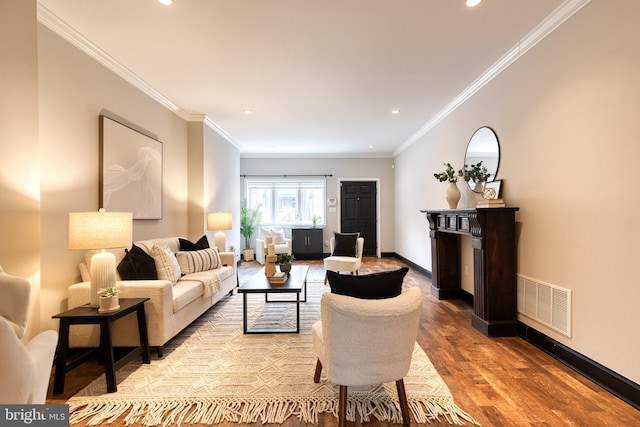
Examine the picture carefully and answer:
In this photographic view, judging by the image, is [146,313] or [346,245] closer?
[146,313]

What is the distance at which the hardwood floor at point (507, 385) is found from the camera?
1.72m

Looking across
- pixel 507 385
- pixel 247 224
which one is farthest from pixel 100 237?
pixel 247 224

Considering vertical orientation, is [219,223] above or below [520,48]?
below

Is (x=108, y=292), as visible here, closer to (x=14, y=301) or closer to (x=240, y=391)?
(x=14, y=301)

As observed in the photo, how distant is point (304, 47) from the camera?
2764 millimetres

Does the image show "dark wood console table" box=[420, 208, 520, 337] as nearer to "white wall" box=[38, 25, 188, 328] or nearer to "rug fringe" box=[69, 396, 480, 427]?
"rug fringe" box=[69, 396, 480, 427]

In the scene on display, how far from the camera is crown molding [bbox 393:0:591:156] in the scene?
7.38ft

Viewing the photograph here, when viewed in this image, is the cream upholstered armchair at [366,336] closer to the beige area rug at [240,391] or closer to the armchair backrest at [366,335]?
the armchair backrest at [366,335]

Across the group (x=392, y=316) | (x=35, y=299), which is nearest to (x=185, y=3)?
(x=35, y=299)

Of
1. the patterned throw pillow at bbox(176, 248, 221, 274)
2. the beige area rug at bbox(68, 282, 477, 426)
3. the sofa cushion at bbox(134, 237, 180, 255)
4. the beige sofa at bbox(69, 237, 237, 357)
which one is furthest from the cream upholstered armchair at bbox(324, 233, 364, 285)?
the beige sofa at bbox(69, 237, 237, 357)

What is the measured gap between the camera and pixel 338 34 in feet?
8.40

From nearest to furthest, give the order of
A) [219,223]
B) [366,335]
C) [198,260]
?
Result: [366,335] < [198,260] < [219,223]

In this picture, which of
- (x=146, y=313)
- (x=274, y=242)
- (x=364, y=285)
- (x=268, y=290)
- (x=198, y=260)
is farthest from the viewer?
(x=274, y=242)

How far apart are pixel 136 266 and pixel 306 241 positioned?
5.01 m
